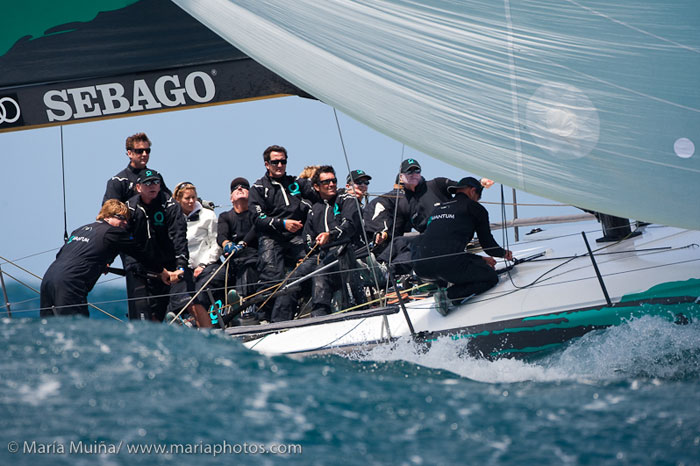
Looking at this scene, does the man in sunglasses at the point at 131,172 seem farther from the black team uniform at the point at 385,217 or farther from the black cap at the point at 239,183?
the black team uniform at the point at 385,217

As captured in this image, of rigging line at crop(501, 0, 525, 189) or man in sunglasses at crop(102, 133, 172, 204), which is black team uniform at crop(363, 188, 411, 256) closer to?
man in sunglasses at crop(102, 133, 172, 204)

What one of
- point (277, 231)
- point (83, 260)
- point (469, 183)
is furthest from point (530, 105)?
point (83, 260)

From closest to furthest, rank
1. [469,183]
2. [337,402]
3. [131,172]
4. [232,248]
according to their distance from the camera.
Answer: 1. [337,402]
2. [469,183]
3. [232,248]
4. [131,172]

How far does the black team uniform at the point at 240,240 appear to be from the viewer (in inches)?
203

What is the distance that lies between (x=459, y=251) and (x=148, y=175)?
193cm

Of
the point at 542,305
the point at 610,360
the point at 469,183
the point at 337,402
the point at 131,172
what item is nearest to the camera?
the point at 337,402

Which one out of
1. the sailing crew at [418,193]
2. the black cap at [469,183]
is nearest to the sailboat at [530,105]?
the black cap at [469,183]

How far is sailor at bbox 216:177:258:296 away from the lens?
5172 mm

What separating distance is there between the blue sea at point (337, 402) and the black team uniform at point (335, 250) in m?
0.74

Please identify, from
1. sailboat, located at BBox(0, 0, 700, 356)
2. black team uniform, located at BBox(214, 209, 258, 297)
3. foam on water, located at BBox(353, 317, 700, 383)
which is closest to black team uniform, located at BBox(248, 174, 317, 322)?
black team uniform, located at BBox(214, 209, 258, 297)

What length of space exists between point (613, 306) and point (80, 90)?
3.10 m

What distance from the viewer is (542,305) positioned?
4066mm

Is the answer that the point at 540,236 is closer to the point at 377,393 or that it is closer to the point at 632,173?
the point at 632,173

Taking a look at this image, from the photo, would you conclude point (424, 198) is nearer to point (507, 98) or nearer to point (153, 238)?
point (507, 98)
